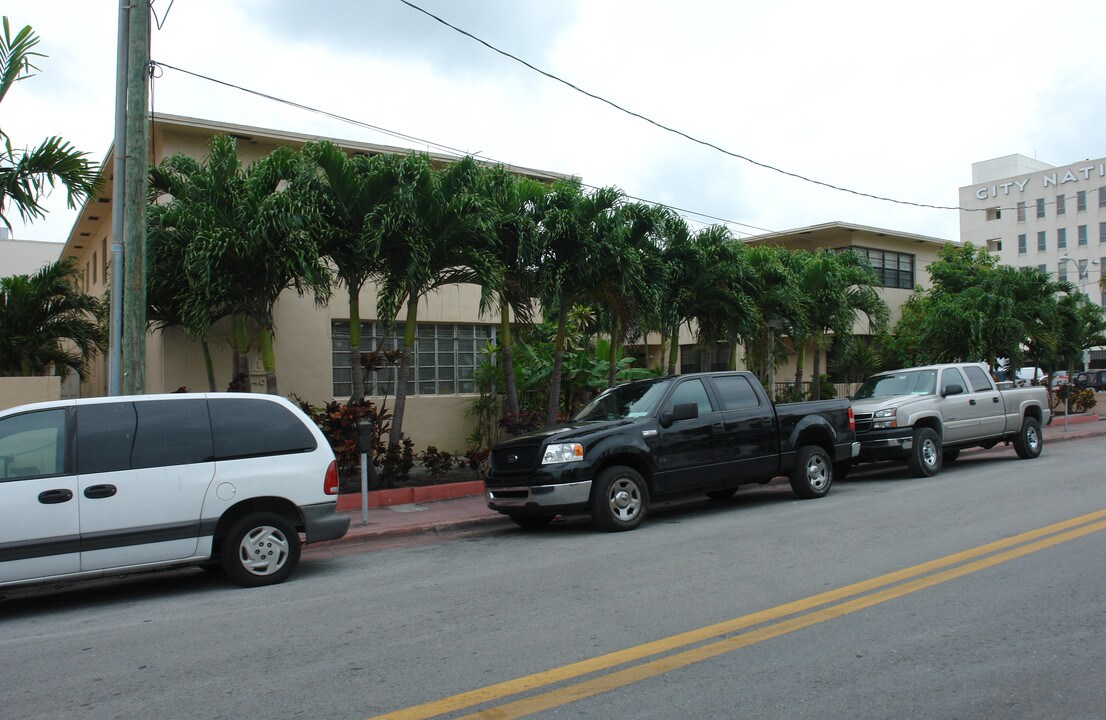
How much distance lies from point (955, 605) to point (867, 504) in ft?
17.5

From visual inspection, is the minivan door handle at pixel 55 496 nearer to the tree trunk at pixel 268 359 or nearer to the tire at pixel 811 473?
the tree trunk at pixel 268 359

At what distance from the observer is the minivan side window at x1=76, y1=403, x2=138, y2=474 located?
729 centimetres


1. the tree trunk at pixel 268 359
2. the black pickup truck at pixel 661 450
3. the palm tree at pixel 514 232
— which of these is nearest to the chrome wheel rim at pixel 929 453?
the black pickup truck at pixel 661 450

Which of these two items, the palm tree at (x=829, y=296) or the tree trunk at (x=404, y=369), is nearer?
the tree trunk at (x=404, y=369)

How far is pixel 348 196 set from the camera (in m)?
12.1

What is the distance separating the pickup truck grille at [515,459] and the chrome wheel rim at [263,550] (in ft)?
9.92

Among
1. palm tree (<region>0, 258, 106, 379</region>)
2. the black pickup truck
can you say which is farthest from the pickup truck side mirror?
palm tree (<region>0, 258, 106, 379</region>)

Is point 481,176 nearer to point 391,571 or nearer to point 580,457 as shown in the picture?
point 580,457

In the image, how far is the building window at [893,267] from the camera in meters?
31.7

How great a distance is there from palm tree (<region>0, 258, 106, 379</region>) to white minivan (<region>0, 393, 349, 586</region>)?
9.15m

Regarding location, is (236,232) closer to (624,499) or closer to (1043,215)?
(624,499)

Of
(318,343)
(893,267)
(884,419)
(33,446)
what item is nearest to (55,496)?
(33,446)

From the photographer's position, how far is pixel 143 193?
33.1 ft

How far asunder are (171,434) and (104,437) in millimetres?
534
